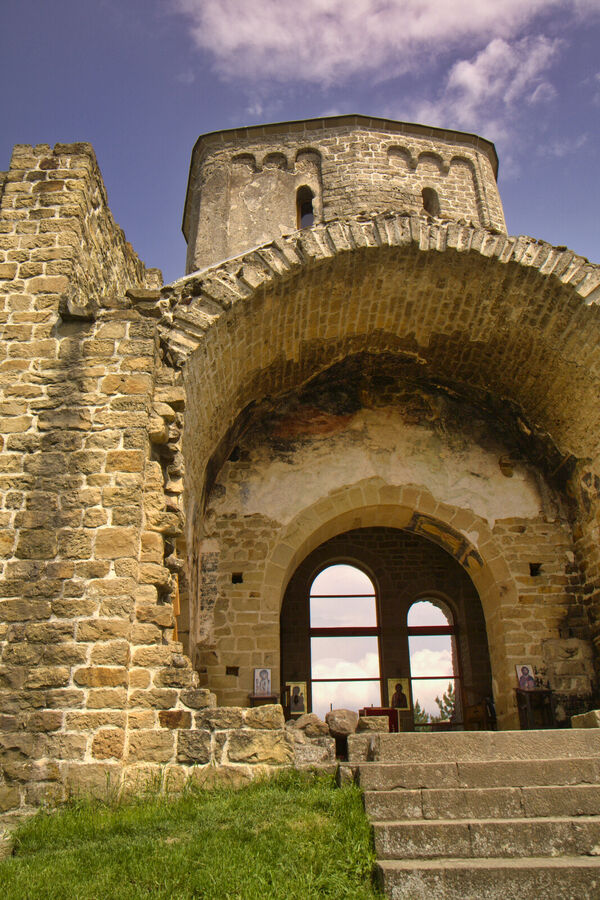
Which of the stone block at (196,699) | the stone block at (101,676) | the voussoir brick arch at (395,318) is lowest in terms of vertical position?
the stone block at (196,699)

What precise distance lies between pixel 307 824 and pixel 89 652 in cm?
202

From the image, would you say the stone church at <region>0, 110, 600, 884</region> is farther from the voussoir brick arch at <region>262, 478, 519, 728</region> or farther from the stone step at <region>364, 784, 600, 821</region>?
the stone step at <region>364, 784, 600, 821</region>

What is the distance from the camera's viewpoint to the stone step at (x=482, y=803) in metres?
3.93

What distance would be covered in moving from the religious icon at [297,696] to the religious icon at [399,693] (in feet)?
4.70

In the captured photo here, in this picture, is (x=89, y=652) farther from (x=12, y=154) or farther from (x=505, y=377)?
(x=505, y=377)

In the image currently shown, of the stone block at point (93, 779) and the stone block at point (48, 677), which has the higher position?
the stone block at point (48, 677)

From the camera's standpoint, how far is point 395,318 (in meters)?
8.81

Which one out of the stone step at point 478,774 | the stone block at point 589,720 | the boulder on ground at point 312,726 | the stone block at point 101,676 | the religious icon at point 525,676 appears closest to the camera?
the stone step at point 478,774

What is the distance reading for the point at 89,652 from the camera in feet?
16.6

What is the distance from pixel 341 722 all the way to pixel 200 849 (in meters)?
2.12

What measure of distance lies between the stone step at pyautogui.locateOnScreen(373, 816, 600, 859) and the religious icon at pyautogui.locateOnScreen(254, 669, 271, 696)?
4.39 meters

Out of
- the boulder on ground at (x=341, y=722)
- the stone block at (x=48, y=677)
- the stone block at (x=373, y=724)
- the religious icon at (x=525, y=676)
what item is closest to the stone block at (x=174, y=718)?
the stone block at (x=48, y=677)

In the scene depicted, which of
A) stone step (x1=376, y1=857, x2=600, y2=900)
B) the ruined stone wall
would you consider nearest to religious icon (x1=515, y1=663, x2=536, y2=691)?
the ruined stone wall

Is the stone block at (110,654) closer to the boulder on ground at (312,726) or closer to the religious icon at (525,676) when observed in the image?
the boulder on ground at (312,726)
